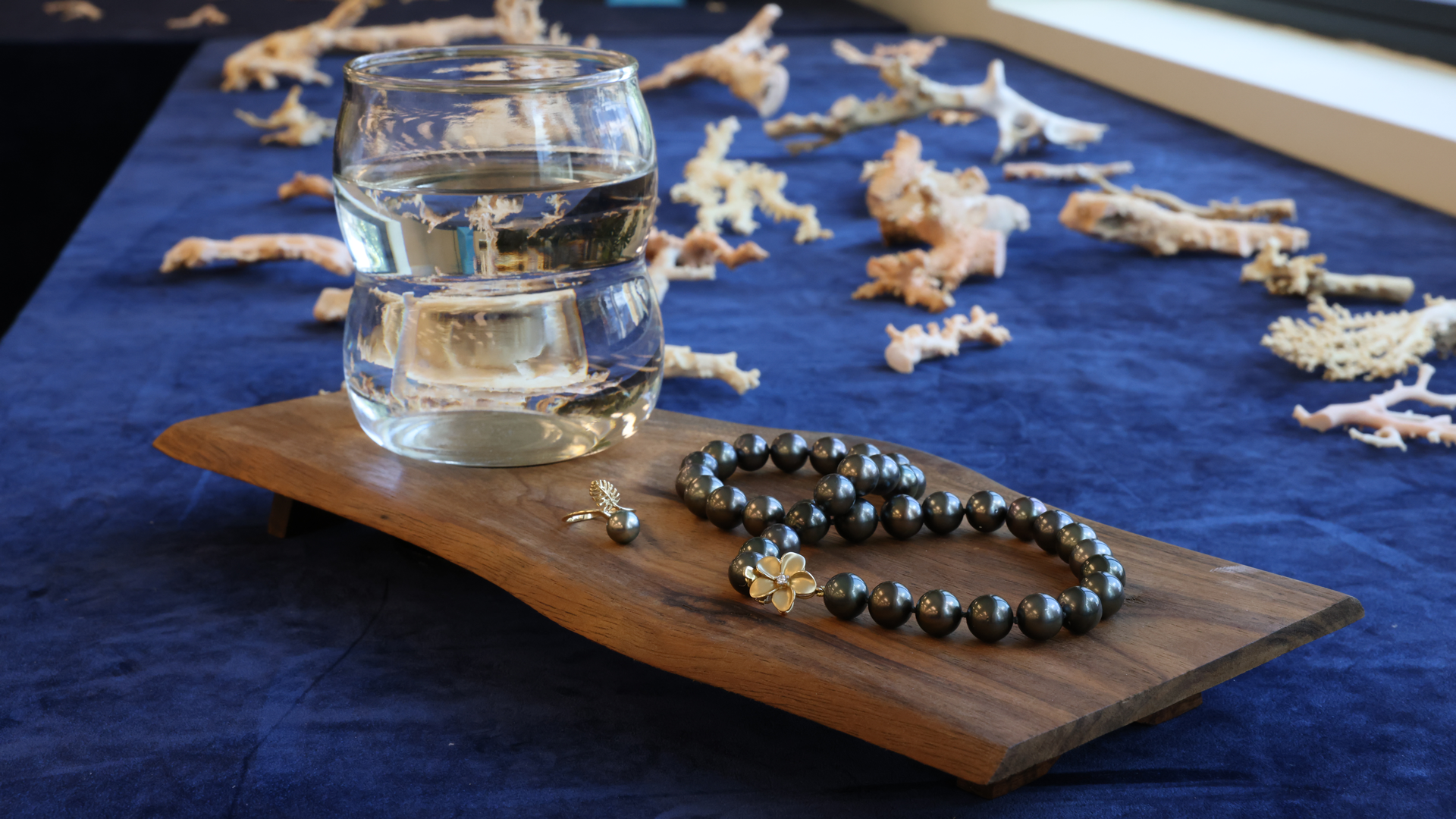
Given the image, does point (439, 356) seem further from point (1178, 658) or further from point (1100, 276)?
point (1100, 276)

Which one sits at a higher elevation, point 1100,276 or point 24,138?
point 1100,276

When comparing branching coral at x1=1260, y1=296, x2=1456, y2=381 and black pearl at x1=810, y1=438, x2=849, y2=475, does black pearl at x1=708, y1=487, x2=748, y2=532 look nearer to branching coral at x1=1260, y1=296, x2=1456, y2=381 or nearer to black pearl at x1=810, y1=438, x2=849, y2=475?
black pearl at x1=810, y1=438, x2=849, y2=475

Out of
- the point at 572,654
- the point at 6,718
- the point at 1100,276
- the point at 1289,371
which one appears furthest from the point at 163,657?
the point at 1100,276

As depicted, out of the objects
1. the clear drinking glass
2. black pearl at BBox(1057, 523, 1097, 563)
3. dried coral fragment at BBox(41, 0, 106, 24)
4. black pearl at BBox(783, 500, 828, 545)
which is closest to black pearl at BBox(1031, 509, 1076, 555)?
black pearl at BBox(1057, 523, 1097, 563)

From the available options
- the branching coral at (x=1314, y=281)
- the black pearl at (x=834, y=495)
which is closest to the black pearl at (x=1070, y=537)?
the black pearl at (x=834, y=495)

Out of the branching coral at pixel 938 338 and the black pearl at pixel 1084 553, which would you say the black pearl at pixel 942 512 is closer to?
the black pearl at pixel 1084 553

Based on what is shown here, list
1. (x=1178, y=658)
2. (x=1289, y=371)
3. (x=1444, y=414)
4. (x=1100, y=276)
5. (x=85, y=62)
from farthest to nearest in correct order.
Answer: (x=85, y=62) < (x=1100, y=276) < (x=1289, y=371) < (x=1444, y=414) < (x=1178, y=658)
